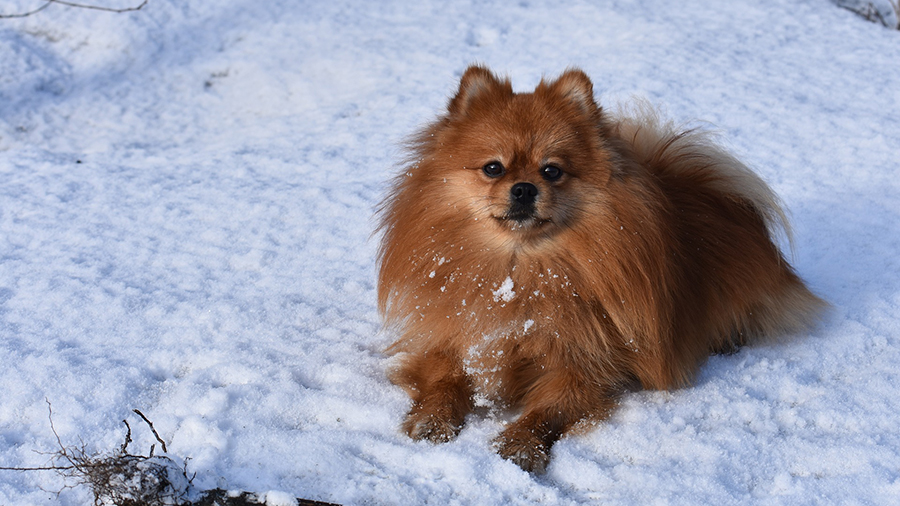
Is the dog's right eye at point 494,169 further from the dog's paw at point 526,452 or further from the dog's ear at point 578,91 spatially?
the dog's paw at point 526,452

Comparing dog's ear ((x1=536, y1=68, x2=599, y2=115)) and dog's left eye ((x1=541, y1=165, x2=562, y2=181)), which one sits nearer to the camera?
dog's left eye ((x1=541, y1=165, x2=562, y2=181))

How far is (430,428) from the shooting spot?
2875 mm

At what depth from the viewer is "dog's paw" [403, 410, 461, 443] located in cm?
286

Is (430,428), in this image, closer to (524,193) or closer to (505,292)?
(505,292)

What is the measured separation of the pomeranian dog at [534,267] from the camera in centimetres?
294

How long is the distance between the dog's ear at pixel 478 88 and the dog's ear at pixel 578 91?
→ 0.22m

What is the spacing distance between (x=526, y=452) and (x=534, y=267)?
71 cm

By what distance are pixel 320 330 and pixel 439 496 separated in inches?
56.4

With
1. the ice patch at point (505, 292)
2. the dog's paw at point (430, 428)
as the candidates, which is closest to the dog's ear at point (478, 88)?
the ice patch at point (505, 292)

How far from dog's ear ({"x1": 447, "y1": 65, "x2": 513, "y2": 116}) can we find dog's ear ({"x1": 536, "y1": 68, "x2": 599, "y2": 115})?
0.73 ft

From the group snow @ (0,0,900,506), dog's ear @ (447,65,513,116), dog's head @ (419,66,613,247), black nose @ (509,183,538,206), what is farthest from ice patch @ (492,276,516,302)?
dog's ear @ (447,65,513,116)

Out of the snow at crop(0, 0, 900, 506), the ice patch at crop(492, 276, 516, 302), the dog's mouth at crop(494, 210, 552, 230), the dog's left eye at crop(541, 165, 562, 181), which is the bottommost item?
the snow at crop(0, 0, 900, 506)

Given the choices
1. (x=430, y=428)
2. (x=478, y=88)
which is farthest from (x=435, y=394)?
(x=478, y=88)

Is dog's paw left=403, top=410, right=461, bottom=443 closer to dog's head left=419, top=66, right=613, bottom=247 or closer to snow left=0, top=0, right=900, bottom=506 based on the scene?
snow left=0, top=0, right=900, bottom=506
